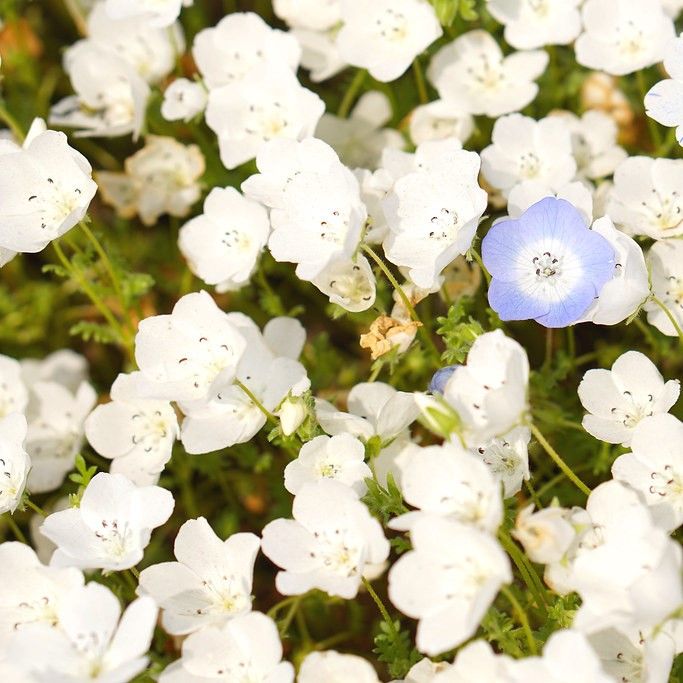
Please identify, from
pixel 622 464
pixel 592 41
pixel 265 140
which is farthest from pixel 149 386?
Answer: pixel 592 41

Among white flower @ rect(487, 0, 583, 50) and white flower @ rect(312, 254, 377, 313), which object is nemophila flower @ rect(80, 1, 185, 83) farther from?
white flower @ rect(312, 254, 377, 313)

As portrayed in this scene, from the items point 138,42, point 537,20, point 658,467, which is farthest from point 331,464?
point 138,42

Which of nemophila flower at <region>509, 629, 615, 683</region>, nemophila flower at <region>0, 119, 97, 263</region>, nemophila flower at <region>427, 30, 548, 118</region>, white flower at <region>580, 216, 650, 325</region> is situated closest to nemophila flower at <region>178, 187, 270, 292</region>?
nemophila flower at <region>0, 119, 97, 263</region>

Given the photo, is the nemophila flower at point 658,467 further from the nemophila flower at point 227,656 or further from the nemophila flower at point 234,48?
the nemophila flower at point 234,48

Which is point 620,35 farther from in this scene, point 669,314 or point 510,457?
point 510,457

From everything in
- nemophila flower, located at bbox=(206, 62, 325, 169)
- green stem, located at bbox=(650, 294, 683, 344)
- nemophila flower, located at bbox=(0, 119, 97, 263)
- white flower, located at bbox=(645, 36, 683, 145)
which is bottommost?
green stem, located at bbox=(650, 294, 683, 344)

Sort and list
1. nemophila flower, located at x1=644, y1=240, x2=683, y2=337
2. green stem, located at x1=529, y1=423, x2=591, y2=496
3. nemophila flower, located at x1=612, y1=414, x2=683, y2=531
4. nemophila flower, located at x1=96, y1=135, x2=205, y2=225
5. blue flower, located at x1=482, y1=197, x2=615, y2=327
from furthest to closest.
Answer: nemophila flower, located at x1=96, y1=135, x2=205, y2=225 → nemophila flower, located at x1=644, y1=240, x2=683, y2=337 → blue flower, located at x1=482, y1=197, x2=615, y2=327 → nemophila flower, located at x1=612, y1=414, x2=683, y2=531 → green stem, located at x1=529, y1=423, x2=591, y2=496
